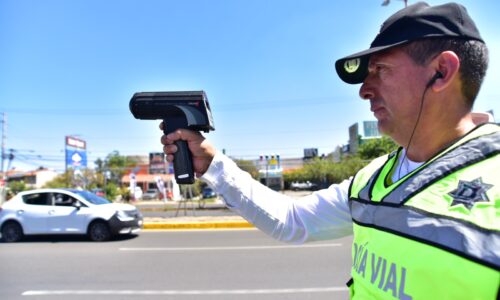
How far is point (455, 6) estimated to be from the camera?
110cm

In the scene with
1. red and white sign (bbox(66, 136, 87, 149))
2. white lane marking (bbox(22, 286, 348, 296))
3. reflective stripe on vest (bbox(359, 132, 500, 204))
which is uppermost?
red and white sign (bbox(66, 136, 87, 149))

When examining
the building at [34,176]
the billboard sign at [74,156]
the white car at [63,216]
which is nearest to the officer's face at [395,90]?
the white car at [63,216]

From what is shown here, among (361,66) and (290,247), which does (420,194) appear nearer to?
(361,66)

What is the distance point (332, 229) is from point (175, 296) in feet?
12.7

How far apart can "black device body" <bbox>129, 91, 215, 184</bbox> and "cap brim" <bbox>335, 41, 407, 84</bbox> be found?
58 cm

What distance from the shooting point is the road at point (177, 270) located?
513 cm

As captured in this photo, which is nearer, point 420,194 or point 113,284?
point 420,194

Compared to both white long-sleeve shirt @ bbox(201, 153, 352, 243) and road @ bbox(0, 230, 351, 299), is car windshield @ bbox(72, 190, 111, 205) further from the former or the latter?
white long-sleeve shirt @ bbox(201, 153, 352, 243)

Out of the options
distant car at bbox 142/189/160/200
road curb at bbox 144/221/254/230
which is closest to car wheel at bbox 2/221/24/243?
road curb at bbox 144/221/254/230

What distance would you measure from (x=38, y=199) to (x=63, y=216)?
117cm

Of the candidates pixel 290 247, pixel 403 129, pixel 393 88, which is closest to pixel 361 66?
pixel 393 88

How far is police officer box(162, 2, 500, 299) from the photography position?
839 mm

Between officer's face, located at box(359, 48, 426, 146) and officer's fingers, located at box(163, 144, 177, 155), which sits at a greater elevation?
officer's face, located at box(359, 48, 426, 146)

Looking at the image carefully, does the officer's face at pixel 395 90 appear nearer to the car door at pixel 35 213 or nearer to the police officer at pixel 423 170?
the police officer at pixel 423 170
